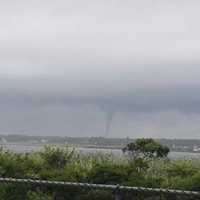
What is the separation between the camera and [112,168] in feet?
48.3

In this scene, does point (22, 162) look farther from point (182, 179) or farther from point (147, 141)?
point (147, 141)

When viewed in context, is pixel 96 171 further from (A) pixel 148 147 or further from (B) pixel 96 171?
(A) pixel 148 147

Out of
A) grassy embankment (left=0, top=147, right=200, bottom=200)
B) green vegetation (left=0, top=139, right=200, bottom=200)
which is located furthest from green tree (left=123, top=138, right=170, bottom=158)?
grassy embankment (left=0, top=147, right=200, bottom=200)

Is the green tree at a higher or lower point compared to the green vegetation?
higher

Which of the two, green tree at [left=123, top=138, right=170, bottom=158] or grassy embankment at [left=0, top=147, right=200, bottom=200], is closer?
grassy embankment at [left=0, top=147, right=200, bottom=200]

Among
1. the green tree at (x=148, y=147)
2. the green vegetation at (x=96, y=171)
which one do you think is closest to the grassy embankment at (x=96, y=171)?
the green vegetation at (x=96, y=171)

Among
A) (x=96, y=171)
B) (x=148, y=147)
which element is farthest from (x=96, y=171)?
(x=148, y=147)

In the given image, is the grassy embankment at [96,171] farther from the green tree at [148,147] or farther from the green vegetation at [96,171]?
the green tree at [148,147]

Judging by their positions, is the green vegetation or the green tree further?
the green tree

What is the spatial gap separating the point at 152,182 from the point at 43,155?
4.57 meters

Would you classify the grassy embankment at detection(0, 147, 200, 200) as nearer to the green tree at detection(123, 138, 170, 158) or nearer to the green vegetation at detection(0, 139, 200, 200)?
the green vegetation at detection(0, 139, 200, 200)

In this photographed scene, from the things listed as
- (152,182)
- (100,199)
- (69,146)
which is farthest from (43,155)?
(100,199)

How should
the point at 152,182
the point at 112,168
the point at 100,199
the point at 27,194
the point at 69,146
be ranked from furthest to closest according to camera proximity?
the point at 69,146
the point at 112,168
the point at 152,182
the point at 100,199
the point at 27,194

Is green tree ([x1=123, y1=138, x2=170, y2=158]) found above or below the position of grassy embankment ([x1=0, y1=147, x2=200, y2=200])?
above
